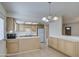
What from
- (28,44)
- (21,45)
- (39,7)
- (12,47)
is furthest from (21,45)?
(39,7)

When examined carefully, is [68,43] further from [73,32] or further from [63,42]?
[73,32]

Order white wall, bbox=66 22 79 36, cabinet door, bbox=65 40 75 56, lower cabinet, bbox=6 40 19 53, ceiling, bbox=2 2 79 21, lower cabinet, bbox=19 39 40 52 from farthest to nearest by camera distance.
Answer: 1. white wall, bbox=66 22 79 36
2. lower cabinet, bbox=19 39 40 52
3. lower cabinet, bbox=6 40 19 53
4. cabinet door, bbox=65 40 75 56
5. ceiling, bbox=2 2 79 21

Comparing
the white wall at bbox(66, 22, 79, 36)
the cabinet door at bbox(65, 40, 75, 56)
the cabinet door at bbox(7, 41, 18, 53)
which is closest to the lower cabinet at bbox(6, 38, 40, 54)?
the cabinet door at bbox(7, 41, 18, 53)

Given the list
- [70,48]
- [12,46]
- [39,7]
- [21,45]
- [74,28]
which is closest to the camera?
[70,48]

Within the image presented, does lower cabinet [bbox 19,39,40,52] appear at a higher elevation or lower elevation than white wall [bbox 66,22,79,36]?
lower

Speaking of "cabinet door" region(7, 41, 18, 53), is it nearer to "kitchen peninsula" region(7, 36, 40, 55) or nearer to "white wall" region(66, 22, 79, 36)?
"kitchen peninsula" region(7, 36, 40, 55)

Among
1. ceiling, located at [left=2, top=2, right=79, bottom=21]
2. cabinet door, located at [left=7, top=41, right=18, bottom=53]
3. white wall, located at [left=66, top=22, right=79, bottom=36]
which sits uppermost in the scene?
ceiling, located at [left=2, top=2, right=79, bottom=21]

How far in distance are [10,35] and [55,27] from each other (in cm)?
373

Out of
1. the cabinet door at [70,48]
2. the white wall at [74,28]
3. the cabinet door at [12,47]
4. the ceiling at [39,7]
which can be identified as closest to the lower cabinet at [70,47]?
the cabinet door at [70,48]

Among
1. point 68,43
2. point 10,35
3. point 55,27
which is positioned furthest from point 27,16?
point 68,43

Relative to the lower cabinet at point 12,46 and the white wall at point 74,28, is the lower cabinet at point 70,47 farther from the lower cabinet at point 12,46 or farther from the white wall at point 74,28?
the white wall at point 74,28

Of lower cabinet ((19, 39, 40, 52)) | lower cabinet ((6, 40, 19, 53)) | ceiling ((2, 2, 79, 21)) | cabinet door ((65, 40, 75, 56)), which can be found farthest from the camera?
lower cabinet ((19, 39, 40, 52))

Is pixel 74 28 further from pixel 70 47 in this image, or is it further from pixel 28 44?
pixel 70 47

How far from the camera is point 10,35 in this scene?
223 inches
